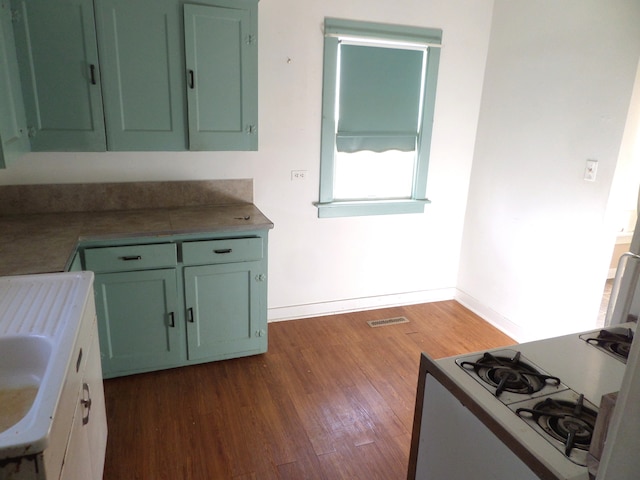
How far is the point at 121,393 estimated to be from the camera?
98.7 inches

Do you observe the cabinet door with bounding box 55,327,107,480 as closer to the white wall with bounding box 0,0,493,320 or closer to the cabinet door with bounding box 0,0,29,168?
the cabinet door with bounding box 0,0,29,168

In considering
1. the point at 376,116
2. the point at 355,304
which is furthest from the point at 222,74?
the point at 355,304

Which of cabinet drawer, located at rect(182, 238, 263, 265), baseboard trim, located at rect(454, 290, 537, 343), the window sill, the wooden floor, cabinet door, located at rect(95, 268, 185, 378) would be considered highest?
the window sill

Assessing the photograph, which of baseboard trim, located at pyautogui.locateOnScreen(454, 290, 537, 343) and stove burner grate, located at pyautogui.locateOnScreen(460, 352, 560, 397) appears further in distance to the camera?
baseboard trim, located at pyautogui.locateOnScreen(454, 290, 537, 343)

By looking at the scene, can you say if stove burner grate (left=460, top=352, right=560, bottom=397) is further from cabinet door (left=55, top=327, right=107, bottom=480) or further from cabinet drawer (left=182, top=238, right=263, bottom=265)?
cabinet drawer (left=182, top=238, right=263, bottom=265)

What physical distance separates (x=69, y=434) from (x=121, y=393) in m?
1.37

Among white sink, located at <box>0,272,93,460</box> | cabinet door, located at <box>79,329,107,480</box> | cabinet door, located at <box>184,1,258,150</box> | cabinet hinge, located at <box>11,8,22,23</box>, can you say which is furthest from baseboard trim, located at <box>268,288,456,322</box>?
cabinet hinge, located at <box>11,8,22,23</box>

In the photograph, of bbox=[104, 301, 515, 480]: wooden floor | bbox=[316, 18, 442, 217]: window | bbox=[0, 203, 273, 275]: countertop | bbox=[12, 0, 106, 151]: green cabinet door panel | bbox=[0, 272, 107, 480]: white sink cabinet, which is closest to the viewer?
bbox=[0, 272, 107, 480]: white sink cabinet

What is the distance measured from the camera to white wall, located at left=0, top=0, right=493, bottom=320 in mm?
2877

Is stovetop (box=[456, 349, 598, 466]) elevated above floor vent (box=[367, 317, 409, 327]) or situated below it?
above

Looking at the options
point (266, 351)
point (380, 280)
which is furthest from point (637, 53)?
point (266, 351)

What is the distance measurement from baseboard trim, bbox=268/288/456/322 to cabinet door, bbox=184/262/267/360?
1.97ft

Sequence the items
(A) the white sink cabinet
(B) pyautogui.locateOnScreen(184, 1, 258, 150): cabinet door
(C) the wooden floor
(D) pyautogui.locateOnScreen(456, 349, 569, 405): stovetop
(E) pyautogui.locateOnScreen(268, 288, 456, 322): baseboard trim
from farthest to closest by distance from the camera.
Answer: (E) pyautogui.locateOnScreen(268, 288, 456, 322): baseboard trim, (B) pyautogui.locateOnScreen(184, 1, 258, 150): cabinet door, (C) the wooden floor, (D) pyautogui.locateOnScreen(456, 349, 569, 405): stovetop, (A) the white sink cabinet

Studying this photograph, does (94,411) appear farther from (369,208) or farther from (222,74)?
(369,208)
